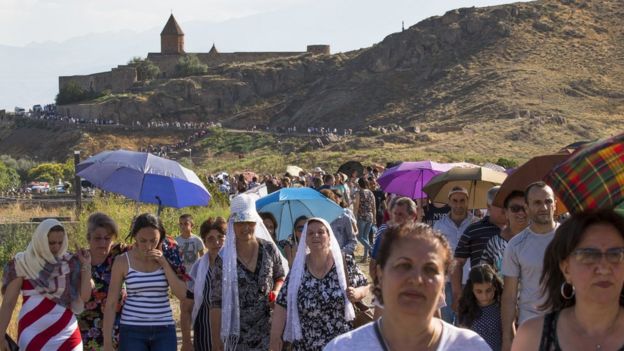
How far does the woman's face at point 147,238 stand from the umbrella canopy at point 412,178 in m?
7.17

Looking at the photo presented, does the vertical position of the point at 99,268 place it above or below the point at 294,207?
below

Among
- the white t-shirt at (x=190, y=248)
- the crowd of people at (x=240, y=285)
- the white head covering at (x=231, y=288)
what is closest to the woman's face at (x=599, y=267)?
the crowd of people at (x=240, y=285)

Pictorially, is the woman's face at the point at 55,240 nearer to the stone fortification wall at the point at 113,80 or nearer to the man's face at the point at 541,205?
the man's face at the point at 541,205

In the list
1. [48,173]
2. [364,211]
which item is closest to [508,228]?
[364,211]

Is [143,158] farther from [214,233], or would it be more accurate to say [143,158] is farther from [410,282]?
[410,282]

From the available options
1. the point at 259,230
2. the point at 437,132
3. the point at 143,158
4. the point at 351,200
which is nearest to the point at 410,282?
the point at 259,230

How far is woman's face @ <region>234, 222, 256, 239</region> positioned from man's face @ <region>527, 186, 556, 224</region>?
6.12 feet

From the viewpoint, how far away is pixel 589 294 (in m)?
3.86

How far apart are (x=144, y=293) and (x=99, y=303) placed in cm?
61

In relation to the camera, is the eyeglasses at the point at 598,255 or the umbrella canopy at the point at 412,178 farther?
the umbrella canopy at the point at 412,178

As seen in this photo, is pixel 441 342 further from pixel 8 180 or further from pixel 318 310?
pixel 8 180

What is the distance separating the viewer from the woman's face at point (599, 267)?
12.6ft

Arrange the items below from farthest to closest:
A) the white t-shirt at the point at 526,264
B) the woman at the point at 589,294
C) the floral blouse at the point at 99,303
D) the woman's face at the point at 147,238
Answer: the floral blouse at the point at 99,303, the woman's face at the point at 147,238, the white t-shirt at the point at 526,264, the woman at the point at 589,294

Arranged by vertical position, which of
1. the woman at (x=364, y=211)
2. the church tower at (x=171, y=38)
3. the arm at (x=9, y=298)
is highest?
Answer: the church tower at (x=171, y=38)
